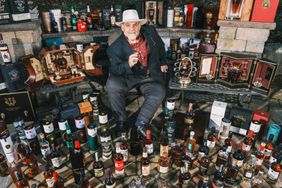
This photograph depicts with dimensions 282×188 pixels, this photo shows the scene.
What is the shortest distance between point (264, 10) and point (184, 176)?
317 cm

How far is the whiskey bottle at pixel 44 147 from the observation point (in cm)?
407

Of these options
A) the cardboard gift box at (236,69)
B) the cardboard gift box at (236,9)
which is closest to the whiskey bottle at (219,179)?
the cardboard gift box at (236,69)

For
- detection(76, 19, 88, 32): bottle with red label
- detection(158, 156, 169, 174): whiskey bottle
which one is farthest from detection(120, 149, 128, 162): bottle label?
detection(76, 19, 88, 32): bottle with red label

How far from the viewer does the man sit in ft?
15.3

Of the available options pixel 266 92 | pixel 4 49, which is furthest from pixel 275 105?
pixel 4 49

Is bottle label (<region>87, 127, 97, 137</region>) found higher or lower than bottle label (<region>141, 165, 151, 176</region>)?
higher

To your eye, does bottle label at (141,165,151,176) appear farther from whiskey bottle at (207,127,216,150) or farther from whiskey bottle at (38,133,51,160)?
Answer: whiskey bottle at (38,133,51,160)

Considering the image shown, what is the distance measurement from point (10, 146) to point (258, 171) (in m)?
3.60

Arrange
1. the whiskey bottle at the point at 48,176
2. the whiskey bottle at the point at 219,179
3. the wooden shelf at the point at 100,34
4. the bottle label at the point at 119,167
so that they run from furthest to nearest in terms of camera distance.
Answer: the wooden shelf at the point at 100,34 < the bottle label at the point at 119,167 < the whiskey bottle at the point at 48,176 < the whiskey bottle at the point at 219,179

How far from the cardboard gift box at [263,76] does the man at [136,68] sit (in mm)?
1617

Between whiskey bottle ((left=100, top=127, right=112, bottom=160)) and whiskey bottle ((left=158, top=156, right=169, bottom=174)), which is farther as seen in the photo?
whiskey bottle ((left=100, top=127, right=112, bottom=160))

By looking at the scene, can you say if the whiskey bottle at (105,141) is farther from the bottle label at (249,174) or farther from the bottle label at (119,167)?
the bottle label at (249,174)

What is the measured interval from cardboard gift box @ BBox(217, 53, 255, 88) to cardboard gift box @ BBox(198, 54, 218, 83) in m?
0.11

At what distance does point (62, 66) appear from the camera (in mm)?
5012
